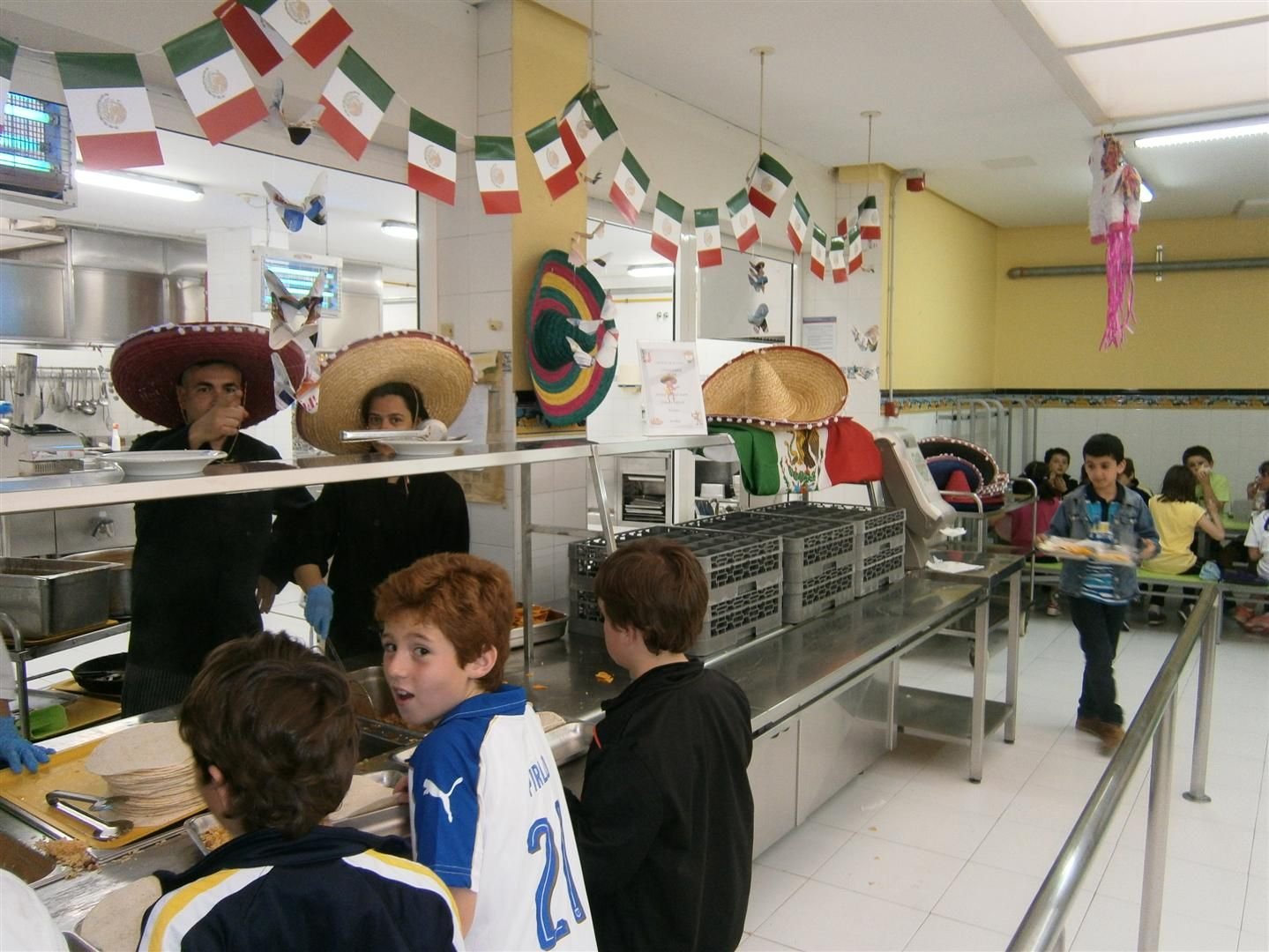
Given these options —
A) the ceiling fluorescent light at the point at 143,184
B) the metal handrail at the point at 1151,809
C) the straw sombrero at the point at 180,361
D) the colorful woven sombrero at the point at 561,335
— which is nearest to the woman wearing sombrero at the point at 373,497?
the straw sombrero at the point at 180,361

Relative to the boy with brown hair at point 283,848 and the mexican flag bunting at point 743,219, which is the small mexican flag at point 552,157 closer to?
the mexican flag bunting at point 743,219

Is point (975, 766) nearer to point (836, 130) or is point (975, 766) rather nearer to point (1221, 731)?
point (1221, 731)

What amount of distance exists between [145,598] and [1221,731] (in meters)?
4.74

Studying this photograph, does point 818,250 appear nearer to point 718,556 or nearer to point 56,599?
point 718,556

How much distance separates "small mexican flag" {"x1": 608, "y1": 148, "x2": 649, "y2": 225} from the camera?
3174 millimetres

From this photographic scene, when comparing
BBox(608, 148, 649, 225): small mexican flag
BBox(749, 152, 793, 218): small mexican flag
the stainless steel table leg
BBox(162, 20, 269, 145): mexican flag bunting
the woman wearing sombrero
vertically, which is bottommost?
the stainless steel table leg

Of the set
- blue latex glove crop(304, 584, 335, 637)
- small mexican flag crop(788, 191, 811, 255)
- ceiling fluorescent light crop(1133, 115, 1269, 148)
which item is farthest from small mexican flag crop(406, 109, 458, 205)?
ceiling fluorescent light crop(1133, 115, 1269, 148)

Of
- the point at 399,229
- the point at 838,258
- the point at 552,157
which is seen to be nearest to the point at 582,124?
the point at 552,157

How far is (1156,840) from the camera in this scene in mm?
2389

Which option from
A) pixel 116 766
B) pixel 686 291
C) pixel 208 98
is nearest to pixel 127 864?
pixel 116 766

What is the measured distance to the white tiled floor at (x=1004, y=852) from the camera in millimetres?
2863

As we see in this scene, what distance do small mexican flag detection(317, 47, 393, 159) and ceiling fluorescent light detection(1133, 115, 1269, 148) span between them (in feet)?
16.4

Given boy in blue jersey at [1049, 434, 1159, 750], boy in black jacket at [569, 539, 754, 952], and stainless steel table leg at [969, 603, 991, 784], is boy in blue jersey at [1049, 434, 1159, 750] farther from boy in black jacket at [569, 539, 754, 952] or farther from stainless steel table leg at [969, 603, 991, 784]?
boy in black jacket at [569, 539, 754, 952]

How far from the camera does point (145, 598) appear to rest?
2377mm
